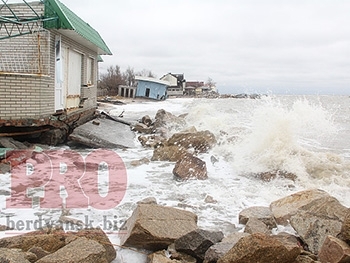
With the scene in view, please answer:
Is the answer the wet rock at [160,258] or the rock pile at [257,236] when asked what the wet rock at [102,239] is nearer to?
the rock pile at [257,236]

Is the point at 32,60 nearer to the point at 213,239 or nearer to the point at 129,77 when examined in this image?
the point at 213,239

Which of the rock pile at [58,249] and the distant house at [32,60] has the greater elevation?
the distant house at [32,60]

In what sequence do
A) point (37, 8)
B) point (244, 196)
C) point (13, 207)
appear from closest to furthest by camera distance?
point (13, 207)
point (244, 196)
point (37, 8)

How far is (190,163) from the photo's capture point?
22.2ft

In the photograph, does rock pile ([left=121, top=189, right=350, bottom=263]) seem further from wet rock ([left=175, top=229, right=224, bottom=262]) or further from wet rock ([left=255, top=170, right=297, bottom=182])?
wet rock ([left=255, top=170, right=297, bottom=182])

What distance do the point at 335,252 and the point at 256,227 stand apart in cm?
132

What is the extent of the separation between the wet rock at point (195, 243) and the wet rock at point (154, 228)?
0.17 m

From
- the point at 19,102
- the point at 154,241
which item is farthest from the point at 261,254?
the point at 19,102

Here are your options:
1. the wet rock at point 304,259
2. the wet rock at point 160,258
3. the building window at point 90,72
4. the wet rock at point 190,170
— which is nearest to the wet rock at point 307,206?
the wet rock at point 304,259

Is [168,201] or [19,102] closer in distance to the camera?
[168,201]

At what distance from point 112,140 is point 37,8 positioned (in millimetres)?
4230

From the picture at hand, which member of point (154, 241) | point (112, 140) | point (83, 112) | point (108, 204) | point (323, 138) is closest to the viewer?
point (154, 241)

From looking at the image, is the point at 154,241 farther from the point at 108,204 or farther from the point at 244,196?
the point at 244,196

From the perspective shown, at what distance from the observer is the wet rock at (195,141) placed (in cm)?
953
